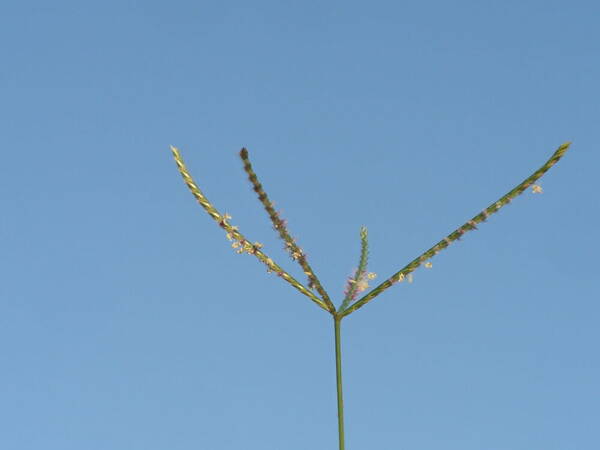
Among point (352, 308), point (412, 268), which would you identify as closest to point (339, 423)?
point (352, 308)

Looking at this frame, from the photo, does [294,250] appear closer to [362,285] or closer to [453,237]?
[362,285]

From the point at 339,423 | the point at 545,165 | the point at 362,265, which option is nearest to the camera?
the point at 339,423

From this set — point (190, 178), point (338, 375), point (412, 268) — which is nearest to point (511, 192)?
point (412, 268)

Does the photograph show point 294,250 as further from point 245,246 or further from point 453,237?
point 453,237

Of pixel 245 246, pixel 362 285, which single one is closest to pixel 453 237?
pixel 362 285

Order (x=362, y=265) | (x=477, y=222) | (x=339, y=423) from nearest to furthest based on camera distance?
1. (x=339, y=423)
2. (x=477, y=222)
3. (x=362, y=265)

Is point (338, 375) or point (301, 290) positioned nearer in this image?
point (338, 375)

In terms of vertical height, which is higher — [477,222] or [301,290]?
[477,222]

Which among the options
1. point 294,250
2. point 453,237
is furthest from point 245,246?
point 453,237

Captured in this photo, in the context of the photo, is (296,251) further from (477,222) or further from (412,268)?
(477,222)

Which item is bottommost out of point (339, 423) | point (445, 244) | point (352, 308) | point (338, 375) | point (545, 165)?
point (339, 423)
